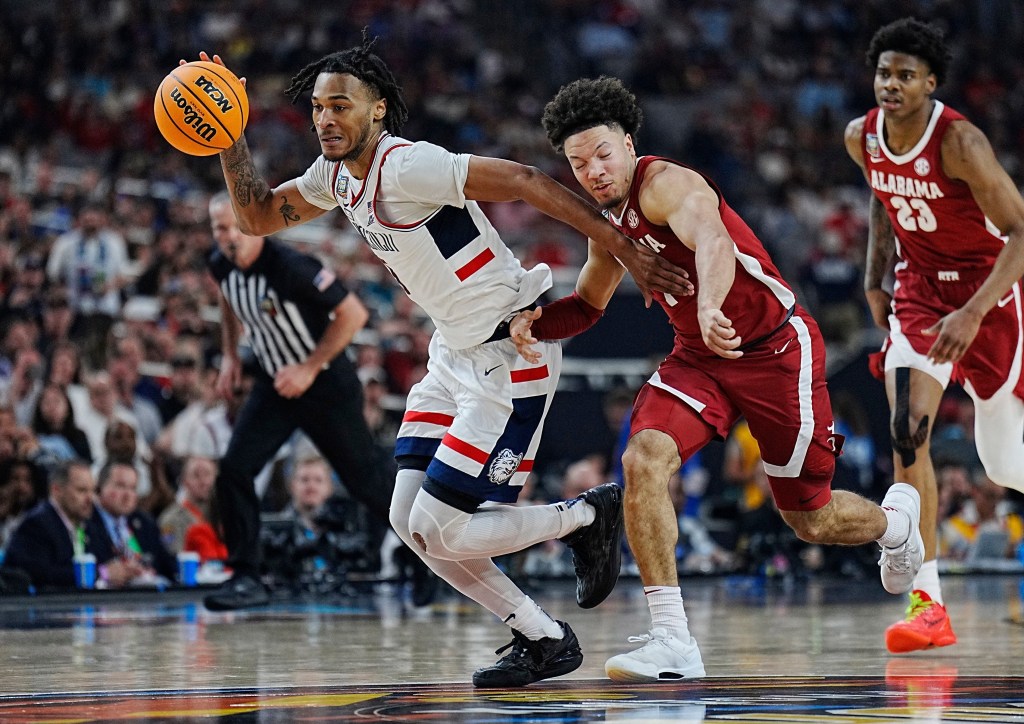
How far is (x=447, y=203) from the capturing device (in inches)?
190

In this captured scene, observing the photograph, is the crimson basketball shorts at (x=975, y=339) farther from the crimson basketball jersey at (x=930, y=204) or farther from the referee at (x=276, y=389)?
the referee at (x=276, y=389)

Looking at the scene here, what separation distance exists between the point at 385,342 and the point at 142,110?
5.70 metres

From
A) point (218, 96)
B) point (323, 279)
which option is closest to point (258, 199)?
point (218, 96)

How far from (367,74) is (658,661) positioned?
2.21 metres

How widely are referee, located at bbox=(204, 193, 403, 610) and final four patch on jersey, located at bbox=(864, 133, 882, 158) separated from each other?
2942 mm

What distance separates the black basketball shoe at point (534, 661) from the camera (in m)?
4.82

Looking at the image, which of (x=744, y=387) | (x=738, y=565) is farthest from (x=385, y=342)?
(x=744, y=387)

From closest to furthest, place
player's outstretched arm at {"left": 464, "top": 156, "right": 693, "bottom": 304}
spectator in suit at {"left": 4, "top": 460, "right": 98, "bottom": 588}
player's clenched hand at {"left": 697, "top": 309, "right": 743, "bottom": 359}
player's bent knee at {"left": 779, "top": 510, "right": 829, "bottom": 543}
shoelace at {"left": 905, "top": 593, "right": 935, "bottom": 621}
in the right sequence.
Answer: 1. player's clenched hand at {"left": 697, "top": 309, "right": 743, "bottom": 359}
2. player's outstretched arm at {"left": 464, "top": 156, "right": 693, "bottom": 304}
3. player's bent knee at {"left": 779, "top": 510, "right": 829, "bottom": 543}
4. shoelace at {"left": 905, "top": 593, "right": 935, "bottom": 621}
5. spectator in suit at {"left": 4, "top": 460, "right": 98, "bottom": 588}

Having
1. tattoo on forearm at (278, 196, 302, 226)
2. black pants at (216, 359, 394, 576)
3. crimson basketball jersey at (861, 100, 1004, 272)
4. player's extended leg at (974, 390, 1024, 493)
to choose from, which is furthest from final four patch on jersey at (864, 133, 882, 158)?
black pants at (216, 359, 394, 576)

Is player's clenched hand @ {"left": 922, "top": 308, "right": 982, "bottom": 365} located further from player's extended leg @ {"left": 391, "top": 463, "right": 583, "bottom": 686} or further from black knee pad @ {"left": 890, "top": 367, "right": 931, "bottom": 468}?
player's extended leg @ {"left": 391, "top": 463, "right": 583, "bottom": 686}

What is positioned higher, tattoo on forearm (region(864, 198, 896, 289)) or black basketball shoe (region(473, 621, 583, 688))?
tattoo on forearm (region(864, 198, 896, 289))

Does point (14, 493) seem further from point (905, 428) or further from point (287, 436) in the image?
point (905, 428)

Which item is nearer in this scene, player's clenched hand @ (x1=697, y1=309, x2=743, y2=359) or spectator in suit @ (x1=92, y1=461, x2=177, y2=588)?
player's clenched hand @ (x1=697, y1=309, x2=743, y2=359)

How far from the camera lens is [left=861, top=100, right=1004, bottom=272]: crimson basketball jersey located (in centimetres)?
603
